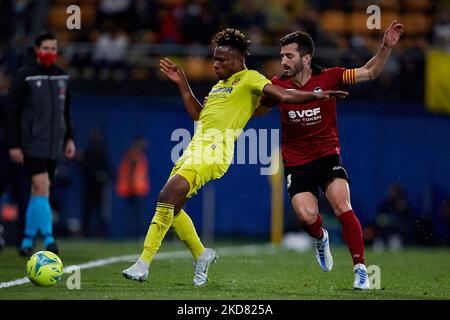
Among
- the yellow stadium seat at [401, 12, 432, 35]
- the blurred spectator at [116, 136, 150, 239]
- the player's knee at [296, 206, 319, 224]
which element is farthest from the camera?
the yellow stadium seat at [401, 12, 432, 35]

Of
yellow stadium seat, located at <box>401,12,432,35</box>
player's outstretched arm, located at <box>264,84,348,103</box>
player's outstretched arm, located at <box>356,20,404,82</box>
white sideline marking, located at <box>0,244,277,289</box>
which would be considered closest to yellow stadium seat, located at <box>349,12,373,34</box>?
yellow stadium seat, located at <box>401,12,432,35</box>

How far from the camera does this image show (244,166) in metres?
20.1

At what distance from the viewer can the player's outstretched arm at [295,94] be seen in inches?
340

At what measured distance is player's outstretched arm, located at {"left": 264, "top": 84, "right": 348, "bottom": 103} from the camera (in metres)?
8.65

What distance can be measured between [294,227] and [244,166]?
5.62ft

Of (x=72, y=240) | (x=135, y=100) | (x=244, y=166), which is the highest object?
(x=135, y=100)

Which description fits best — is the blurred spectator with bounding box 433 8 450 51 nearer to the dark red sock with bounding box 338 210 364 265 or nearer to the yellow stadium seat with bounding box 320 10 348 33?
the yellow stadium seat with bounding box 320 10 348 33

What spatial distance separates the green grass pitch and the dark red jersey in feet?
3.98

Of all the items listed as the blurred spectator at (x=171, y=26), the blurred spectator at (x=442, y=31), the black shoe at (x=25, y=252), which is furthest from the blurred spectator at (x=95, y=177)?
the black shoe at (x=25, y=252)
